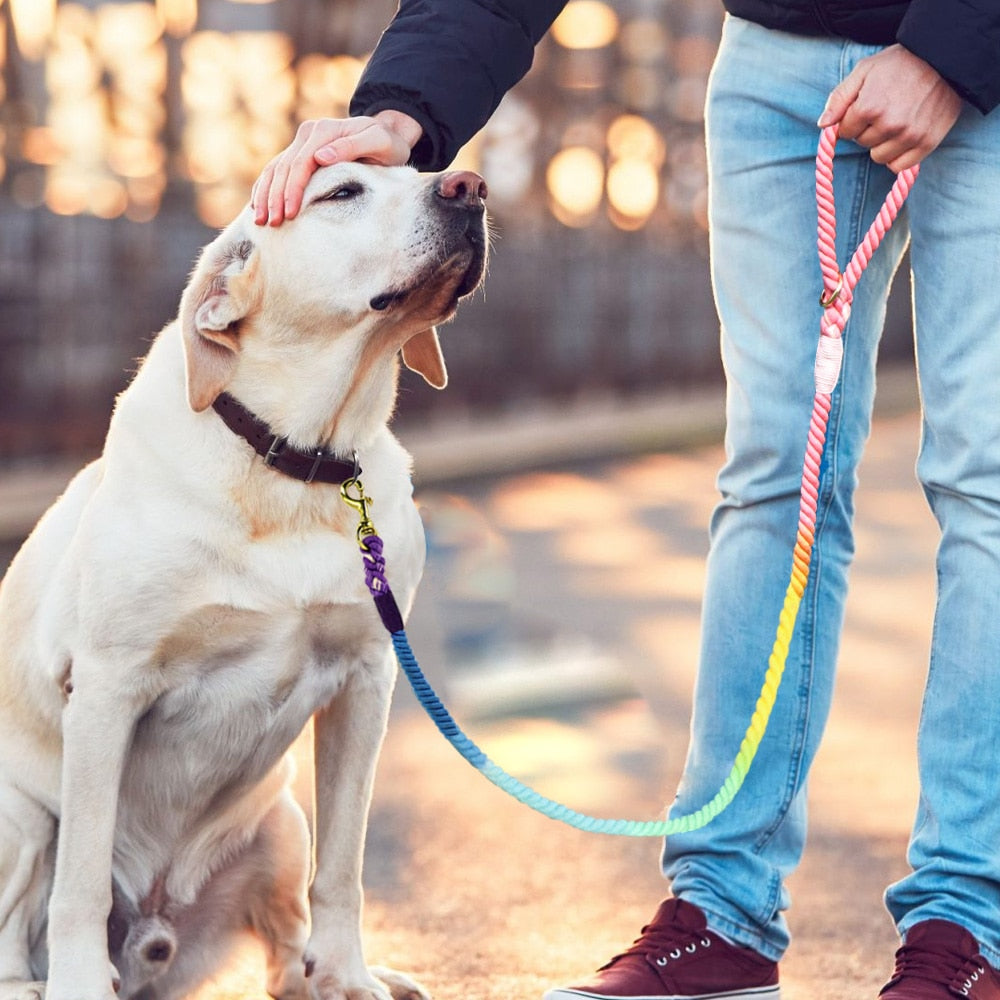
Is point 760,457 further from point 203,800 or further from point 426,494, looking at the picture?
point 426,494

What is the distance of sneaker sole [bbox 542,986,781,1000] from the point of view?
2.26 metres

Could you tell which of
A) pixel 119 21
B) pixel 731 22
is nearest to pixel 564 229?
pixel 119 21

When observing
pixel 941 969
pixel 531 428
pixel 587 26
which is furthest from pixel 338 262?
pixel 587 26

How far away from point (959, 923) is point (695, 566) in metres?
4.38

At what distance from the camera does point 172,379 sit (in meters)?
2.38

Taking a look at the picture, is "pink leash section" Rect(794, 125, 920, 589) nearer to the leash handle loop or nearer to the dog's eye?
the leash handle loop

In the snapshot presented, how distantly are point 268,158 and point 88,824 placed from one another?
8.11 meters

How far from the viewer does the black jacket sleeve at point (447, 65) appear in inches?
94.9

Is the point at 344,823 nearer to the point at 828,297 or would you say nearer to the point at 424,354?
the point at 424,354

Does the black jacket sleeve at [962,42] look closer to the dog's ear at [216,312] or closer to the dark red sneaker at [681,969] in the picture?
the dog's ear at [216,312]

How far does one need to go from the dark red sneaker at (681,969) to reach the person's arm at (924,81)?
109 cm

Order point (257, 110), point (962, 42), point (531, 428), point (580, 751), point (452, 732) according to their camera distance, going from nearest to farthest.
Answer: point (962, 42) → point (452, 732) → point (580, 751) → point (257, 110) → point (531, 428)

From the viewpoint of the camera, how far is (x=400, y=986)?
8.03ft

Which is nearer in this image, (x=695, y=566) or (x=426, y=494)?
(x=695, y=566)
